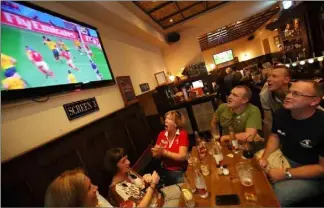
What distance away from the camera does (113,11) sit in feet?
10.6

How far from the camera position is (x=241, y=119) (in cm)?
231

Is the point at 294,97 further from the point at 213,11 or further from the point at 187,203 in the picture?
the point at 213,11

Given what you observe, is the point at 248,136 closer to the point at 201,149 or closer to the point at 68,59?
the point at 201,149

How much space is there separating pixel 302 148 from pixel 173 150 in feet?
3.89

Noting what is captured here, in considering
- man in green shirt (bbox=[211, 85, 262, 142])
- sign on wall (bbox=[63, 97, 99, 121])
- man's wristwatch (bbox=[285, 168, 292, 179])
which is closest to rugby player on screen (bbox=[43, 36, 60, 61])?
sign on wall (bbox=[63, 97, 99, 121])

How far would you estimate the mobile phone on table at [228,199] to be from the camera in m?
1.17

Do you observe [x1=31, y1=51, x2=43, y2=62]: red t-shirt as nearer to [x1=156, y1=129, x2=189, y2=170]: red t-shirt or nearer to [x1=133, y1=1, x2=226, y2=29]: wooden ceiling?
[x1=156, y1=129, x2=189, y2=170]: red t-shirt

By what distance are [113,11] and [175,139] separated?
92.2 inches

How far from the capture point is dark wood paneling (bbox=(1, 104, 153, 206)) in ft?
4.67

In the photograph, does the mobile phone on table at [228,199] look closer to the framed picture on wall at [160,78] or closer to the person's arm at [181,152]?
the person's arm at [181,152]

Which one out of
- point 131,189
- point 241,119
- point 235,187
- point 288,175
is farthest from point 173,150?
point 288,175

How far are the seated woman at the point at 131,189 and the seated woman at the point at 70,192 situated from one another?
1.18ft

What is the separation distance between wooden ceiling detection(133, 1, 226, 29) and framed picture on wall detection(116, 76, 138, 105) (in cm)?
167

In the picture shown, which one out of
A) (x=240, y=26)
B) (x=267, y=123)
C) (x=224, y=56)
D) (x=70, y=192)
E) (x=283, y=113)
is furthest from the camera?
(x=224, y=56)
